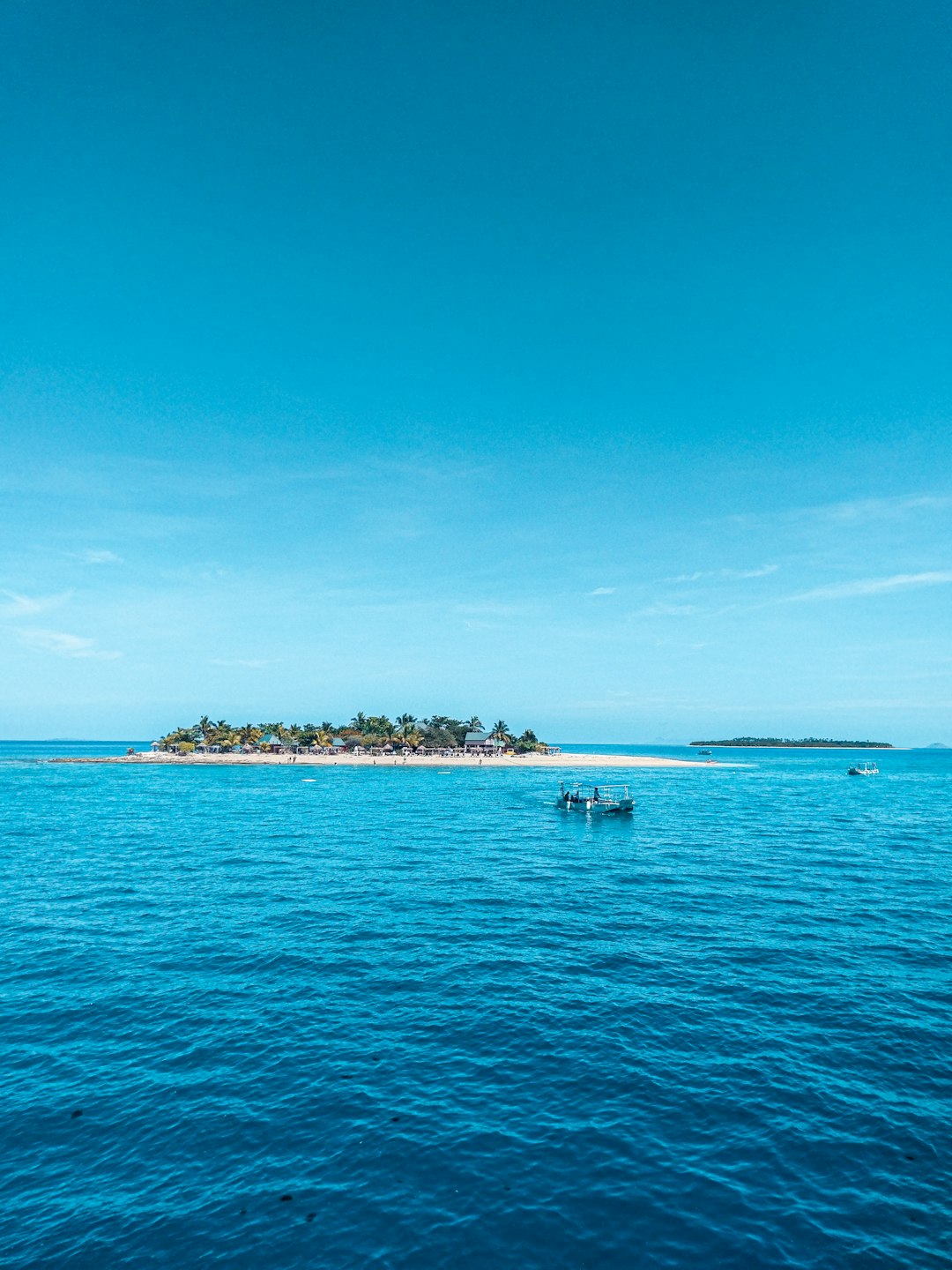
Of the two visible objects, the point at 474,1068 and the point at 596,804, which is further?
the point at 596,804

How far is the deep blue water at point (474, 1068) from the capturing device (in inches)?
666

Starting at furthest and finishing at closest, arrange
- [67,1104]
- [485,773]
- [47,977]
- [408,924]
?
[485,773], [408,924], [47,977], [67,1104]

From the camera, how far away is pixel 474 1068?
24.0 metres

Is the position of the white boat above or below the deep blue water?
above

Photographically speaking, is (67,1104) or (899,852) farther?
(899,852)

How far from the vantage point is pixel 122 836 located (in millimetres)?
71938

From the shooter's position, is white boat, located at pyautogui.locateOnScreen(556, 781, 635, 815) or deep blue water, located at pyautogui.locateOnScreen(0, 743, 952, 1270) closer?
deep blue water, located at pyautogui.locateOnScreen(0, 743, 952, 1270)

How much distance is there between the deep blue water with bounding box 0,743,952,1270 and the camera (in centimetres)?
1691

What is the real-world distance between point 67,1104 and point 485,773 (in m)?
166

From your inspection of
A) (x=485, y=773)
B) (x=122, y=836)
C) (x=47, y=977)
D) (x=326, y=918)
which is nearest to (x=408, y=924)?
(x=326, y=918)

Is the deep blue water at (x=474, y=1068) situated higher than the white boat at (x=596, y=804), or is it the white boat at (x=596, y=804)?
the white boat at (x=596, y=804)

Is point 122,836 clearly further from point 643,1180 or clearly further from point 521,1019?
point 643,1180

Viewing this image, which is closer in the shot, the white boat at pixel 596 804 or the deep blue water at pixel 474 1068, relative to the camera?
the deep blue water at pixel 474 1068

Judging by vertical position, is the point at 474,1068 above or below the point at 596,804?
below
